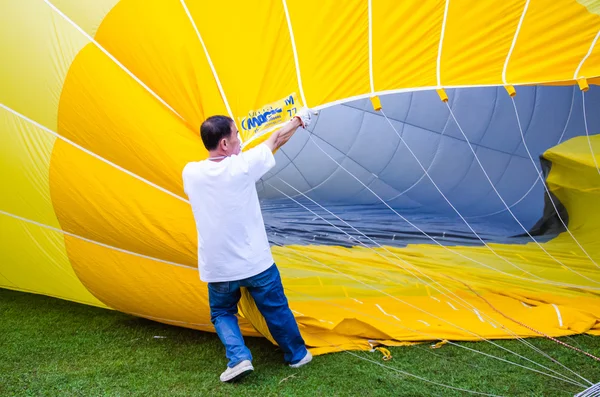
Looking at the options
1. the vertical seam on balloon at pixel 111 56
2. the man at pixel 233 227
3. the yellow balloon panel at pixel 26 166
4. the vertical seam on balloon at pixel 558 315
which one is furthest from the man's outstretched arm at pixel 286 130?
the vertical seam on balloon at pixel 558 315

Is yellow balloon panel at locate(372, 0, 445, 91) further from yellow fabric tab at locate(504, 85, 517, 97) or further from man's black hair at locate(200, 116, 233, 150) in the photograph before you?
man's black hair at locate(200, 116, 233, 150)

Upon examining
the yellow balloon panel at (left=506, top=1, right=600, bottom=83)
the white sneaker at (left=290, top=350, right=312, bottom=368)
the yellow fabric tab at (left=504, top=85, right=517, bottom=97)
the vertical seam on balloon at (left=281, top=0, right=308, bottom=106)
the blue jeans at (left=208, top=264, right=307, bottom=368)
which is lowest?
the white sneaker at (left=290, top=350, right=312, bottom=368)

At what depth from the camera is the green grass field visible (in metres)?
2.65

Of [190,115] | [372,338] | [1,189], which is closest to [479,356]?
[372,338]

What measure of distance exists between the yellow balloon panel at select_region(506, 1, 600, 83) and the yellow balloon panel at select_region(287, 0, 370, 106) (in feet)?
1.87

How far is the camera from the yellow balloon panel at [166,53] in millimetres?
2795

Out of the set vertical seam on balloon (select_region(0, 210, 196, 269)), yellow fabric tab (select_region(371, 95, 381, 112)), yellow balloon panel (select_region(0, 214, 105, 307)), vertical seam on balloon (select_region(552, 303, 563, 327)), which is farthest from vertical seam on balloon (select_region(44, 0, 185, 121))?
vertical seam on balloon (select_region(552, 303, 563, 327))

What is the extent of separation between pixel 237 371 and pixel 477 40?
1.50 meters

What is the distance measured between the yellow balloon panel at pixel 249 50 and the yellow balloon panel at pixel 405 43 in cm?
33

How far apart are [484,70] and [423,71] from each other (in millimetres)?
226

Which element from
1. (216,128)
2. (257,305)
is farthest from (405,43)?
(257,305)

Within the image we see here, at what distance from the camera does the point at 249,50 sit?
277 cm

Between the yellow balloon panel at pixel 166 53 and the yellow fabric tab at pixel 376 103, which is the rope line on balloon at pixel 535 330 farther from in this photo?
the yellow balloon panel at pixel 166 53

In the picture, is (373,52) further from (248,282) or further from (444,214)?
(444,214)
